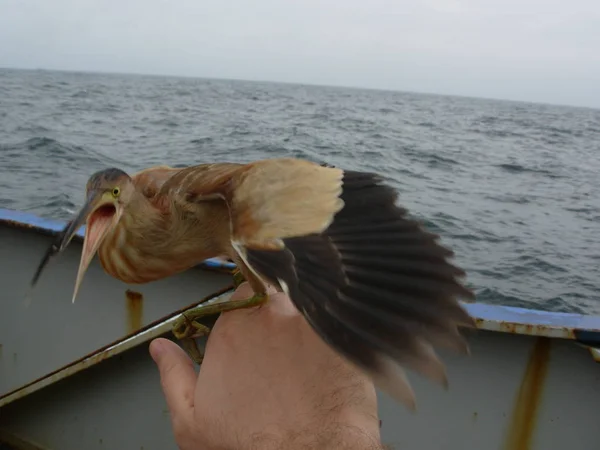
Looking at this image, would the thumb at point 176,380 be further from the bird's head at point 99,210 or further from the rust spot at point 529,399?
the rust spot at point 529,399

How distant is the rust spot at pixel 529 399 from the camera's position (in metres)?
3.16

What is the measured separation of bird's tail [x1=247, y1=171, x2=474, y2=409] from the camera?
4.95 feet

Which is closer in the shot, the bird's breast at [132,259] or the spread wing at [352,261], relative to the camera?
the spread wing at [352,261]

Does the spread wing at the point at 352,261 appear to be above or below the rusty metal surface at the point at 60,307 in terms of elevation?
above

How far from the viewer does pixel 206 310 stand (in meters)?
2.13

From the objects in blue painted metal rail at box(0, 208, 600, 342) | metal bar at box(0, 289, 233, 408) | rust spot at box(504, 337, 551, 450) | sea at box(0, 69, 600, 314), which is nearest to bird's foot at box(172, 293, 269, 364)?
metal bar at box(0, 289, 233, 408)

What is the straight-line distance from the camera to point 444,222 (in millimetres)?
8859

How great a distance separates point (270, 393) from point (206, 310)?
0.68 metres

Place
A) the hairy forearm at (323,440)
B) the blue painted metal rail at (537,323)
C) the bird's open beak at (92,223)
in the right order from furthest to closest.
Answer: the blue painted metal rail at (537,323) < the bird's open beak at (92,223) < the hairy forearm at (323,440)

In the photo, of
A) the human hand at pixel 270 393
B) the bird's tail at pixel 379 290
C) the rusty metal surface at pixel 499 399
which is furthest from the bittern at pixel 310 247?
the rusty metal surface at pixel 499 399

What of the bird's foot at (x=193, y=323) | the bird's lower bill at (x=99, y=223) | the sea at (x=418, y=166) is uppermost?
the bird's lower bill at (x=99, y=223)

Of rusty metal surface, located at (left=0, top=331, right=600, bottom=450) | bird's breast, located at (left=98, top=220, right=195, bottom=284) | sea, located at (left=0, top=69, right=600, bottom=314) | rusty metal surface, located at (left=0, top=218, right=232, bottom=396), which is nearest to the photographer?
bird's breast, located at (left=98, top=220, right=195, bottom=284)

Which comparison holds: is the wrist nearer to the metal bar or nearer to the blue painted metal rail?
the metal bar

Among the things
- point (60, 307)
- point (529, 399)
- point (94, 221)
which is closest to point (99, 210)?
point (94, 221)
